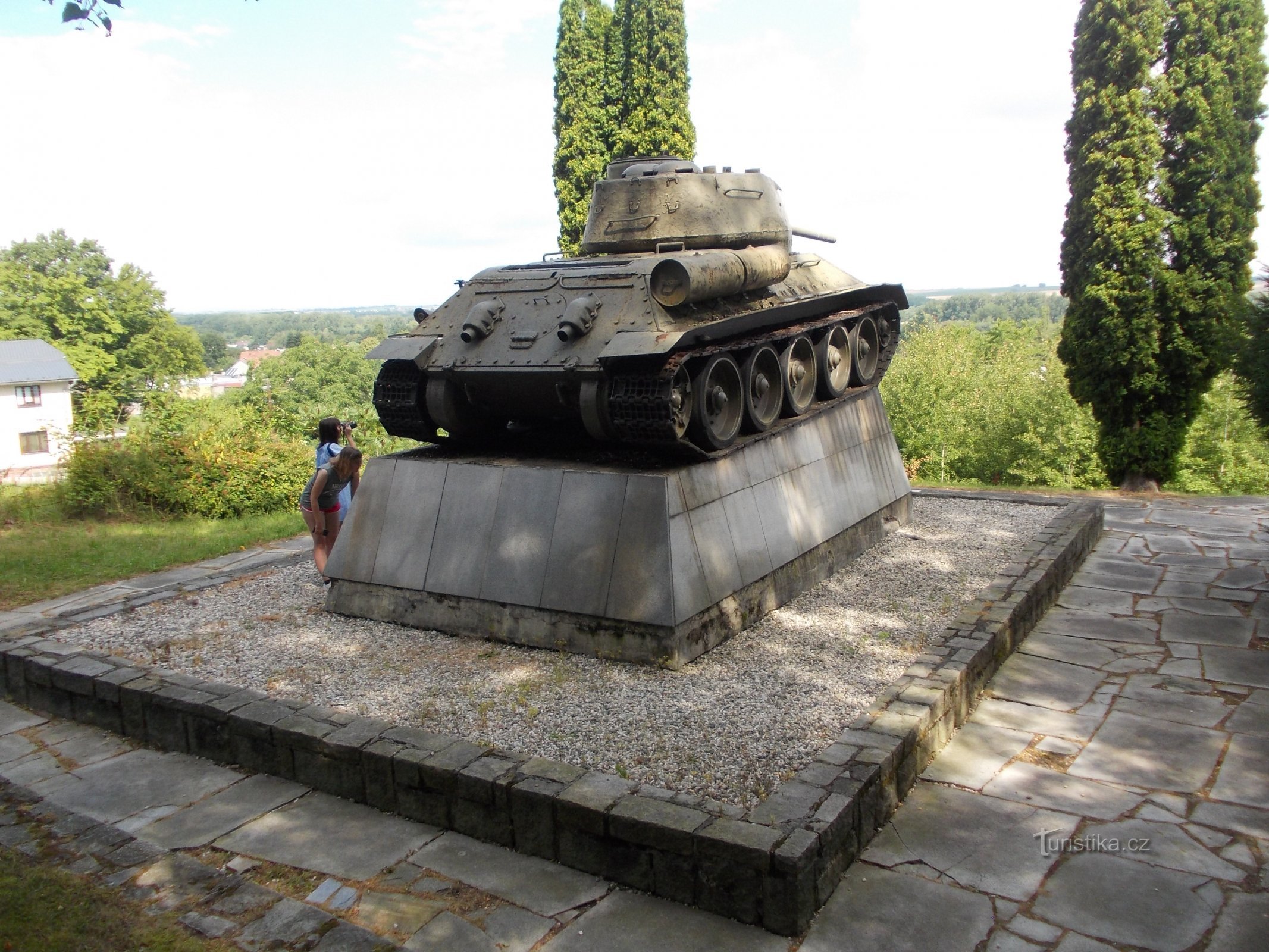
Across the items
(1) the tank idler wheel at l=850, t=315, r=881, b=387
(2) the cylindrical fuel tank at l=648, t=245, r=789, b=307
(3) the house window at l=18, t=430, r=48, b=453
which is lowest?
(3) the house window at l=18, t=430, r=48, b=453

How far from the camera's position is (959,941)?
136 inches

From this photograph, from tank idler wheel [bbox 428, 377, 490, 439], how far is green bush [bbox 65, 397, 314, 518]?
589 centimetres

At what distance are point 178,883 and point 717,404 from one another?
14.1 ft

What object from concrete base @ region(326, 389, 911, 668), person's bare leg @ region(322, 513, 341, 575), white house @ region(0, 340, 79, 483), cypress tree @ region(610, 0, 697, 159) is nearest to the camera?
concrete base @ region(326, 389, 911, 668)

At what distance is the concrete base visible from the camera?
5.95 metres

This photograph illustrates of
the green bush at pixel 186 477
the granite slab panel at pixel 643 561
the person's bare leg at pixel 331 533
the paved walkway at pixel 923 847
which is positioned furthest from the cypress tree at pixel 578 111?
the paved walkway at pixel 923 847

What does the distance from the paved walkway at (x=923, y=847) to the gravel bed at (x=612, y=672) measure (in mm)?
592

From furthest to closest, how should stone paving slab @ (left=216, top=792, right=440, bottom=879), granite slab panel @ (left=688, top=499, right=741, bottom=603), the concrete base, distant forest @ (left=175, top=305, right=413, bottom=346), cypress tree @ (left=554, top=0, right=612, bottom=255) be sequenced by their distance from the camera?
distant forest @ (left=175, top=305, right=413, bottom=346) → cypress tree @ (left=554, top=0, right=612, bottom=255) → granite slab panel @ (left=688, top=499, right=741, bottom=603) → the concrete base → stone paving slab @ (left=216, top=792, right=440, bottom=879)

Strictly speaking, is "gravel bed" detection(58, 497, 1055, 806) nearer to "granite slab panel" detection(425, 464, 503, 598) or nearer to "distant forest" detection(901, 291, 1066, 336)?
"granite slab panel" detection(425, 464, 503, 598)

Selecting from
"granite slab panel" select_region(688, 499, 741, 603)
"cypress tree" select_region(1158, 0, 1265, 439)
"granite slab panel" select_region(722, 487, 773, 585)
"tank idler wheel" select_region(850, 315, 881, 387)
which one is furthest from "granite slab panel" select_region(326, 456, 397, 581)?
"cypress tree" select_region(1158, 0, 1265, 439)

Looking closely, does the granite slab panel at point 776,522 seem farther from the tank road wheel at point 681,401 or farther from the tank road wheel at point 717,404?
the tank road wheel at point 681,401

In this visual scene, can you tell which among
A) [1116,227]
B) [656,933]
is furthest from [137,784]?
[1116,227]

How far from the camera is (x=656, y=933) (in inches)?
140

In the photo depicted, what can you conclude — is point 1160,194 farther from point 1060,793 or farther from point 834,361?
point 1060,793
